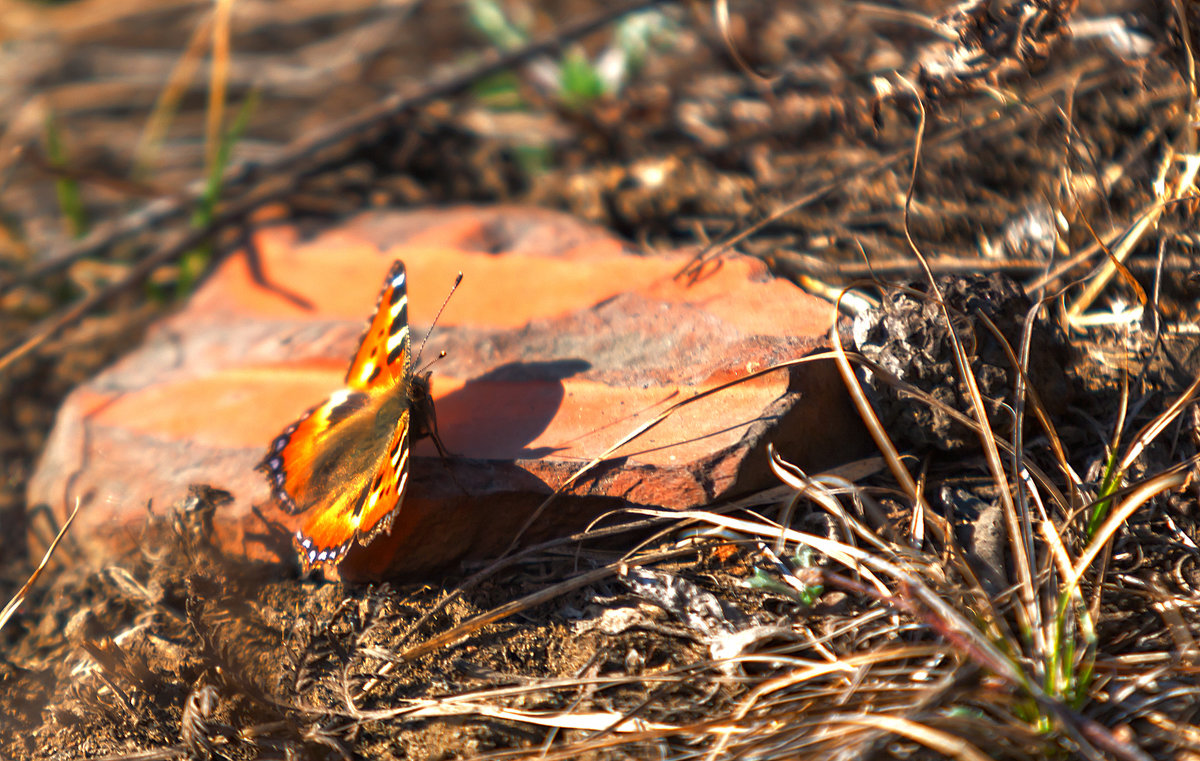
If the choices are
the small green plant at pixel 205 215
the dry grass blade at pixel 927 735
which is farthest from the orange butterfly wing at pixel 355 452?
the small green plant at pixel 205 215

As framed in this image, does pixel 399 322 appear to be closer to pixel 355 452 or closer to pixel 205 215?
pixel 355 452

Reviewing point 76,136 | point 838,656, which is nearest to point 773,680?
point 838,656

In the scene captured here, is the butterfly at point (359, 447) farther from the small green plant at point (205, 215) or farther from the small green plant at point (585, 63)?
the small green plant at point (585, 63)

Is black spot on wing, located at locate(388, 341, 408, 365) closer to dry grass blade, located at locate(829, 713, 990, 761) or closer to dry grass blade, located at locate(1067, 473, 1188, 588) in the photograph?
dry grass blade, located at locate(829, 713, 990, 761)

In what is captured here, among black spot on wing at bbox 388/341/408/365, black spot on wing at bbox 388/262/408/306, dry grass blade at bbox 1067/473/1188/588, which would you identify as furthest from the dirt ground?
black spot on wing at bbox 388/262/408/306

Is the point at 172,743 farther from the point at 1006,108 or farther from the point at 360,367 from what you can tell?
the point at 1006,108
